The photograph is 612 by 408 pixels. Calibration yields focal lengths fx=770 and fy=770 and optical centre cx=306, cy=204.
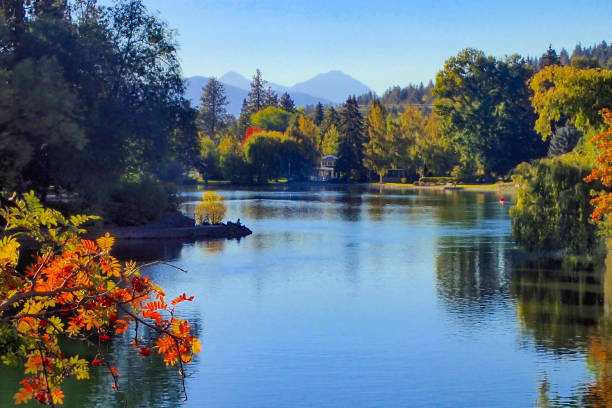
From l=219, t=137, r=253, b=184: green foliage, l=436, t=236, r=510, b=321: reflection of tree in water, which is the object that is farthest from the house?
l=436, t=236, r=510, b=321: reflection of tree in water

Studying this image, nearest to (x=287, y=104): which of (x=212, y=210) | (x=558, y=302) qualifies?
(x=212, y=210)

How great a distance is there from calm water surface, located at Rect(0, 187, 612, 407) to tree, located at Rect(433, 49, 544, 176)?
60367mm

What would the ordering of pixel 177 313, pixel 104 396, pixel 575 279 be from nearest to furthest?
pixel 104 396 < pixel 177 313 < pixel 575 279

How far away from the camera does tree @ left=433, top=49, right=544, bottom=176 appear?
95750 millimetres

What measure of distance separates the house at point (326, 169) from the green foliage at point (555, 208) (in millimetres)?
93047

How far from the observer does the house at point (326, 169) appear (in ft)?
410

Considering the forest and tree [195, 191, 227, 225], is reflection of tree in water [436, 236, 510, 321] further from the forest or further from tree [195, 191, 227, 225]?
tree [195, 191, 227, 225]

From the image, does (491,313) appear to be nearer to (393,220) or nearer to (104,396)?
(104,396)

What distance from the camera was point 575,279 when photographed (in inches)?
1014

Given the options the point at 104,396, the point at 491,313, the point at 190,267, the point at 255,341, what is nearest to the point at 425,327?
the point at 491,313

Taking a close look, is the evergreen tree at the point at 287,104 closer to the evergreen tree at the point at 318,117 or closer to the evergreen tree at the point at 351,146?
the evergreen tree at the point at 318,117

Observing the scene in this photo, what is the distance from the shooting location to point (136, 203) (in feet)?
131

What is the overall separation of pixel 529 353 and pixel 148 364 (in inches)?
332

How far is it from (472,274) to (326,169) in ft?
326
